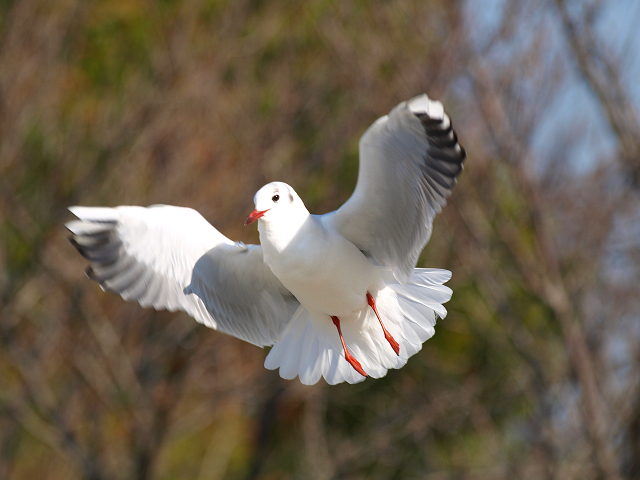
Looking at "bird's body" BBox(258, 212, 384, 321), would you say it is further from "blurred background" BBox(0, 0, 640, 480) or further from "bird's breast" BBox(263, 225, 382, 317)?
"blurred background" BBox(0, 0, 640, 480)

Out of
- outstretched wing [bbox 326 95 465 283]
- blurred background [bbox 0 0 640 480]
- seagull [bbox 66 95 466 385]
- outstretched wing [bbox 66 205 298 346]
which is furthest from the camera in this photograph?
blurred background [bbox 0 0 640 480]

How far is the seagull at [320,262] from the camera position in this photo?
10.2 ft

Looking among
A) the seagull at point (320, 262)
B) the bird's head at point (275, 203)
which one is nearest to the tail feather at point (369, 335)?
the seagull at point (320, 262)

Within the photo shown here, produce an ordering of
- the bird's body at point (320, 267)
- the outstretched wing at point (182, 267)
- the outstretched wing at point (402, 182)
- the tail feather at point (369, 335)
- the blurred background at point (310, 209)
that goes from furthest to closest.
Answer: the blurred background at point (310, 209) < the tail feather at point (369, 335) < the outstretched wing at point (182, 267) < the bird's body at point (320, 267) < the outstretched wing at point (402, 182)

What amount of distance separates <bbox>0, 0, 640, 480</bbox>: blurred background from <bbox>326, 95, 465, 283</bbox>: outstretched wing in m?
2.35

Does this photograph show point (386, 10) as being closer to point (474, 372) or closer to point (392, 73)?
point (392, 73)

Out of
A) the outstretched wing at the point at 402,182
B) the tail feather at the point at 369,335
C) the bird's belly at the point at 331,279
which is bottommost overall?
the tail feather at the point at 369,335

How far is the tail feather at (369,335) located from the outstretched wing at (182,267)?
124mm

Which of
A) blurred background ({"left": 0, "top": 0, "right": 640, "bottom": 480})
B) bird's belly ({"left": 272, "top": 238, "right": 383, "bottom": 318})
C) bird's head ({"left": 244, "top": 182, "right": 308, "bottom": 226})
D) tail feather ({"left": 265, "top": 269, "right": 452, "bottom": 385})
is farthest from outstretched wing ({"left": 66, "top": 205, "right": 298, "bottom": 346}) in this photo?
blurred background ({"left": 0, "top": 0, "right": 640, "bottom": 480})

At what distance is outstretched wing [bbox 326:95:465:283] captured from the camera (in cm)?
294

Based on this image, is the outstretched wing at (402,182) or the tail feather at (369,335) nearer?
the outstretched wing at (402,182)

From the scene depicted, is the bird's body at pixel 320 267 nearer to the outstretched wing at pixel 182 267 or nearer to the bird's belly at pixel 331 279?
the bird's belly at pixel 331 279

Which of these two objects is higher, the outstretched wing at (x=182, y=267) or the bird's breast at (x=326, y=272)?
the outstretched wing at (x=182, y=267)

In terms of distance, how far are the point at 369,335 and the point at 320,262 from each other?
0.69 meters
